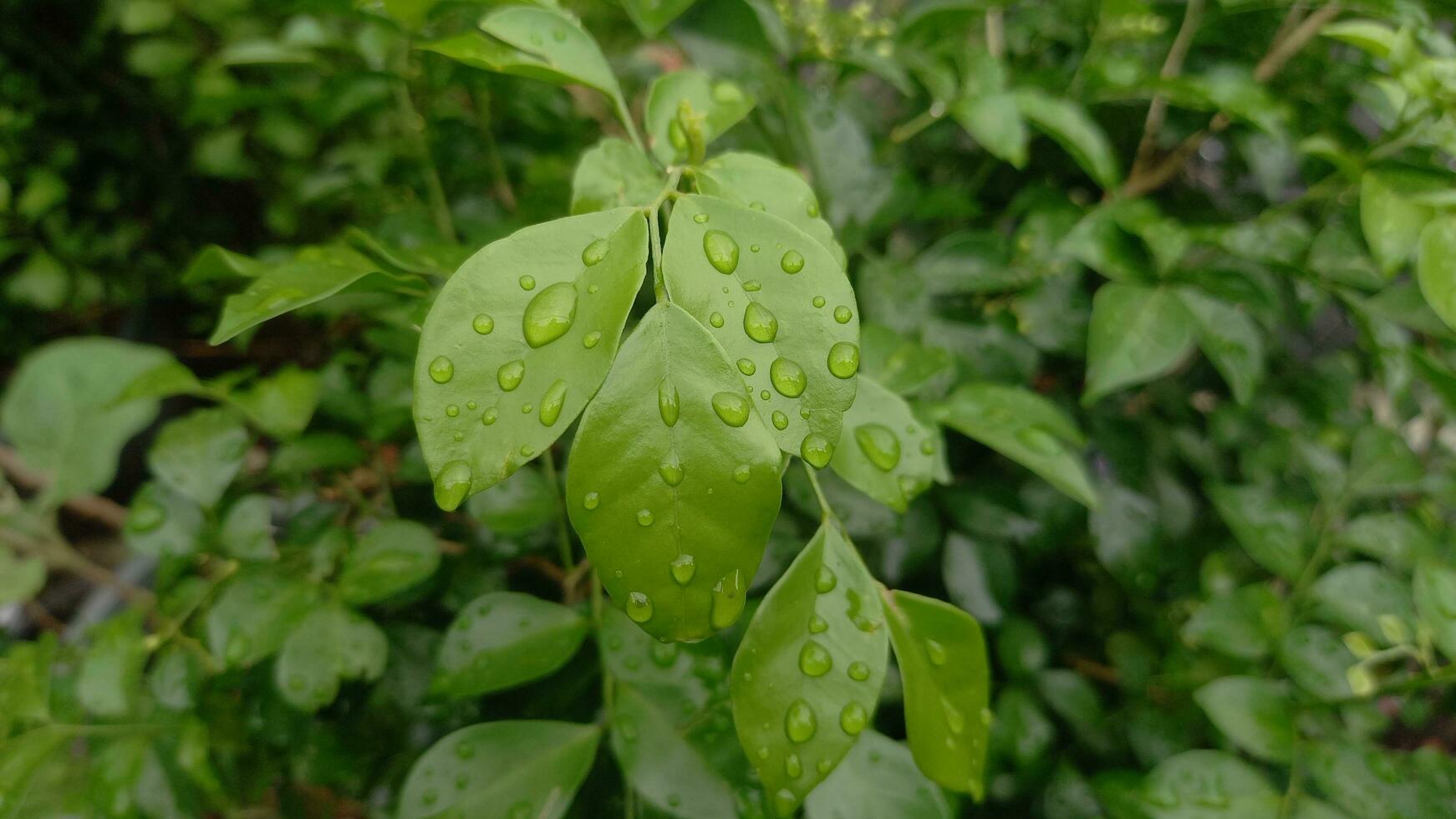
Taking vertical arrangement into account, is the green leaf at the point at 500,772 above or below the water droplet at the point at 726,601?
below

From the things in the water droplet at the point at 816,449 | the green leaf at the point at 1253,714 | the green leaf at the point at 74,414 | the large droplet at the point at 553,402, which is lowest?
the green leaf at the point at 74,414

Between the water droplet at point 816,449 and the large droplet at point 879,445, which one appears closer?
the water droplet at point 816,449

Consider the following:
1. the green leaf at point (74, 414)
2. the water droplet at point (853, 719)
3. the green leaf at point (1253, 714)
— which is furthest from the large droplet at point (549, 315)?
the green leaf at point (74, 414)

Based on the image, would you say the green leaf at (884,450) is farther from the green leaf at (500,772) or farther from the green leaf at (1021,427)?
the green leaf at (500,772)

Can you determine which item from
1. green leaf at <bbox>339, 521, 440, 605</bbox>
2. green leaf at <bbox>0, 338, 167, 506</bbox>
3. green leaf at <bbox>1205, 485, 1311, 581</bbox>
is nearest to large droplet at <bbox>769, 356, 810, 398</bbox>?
green leaf at <bbox>339, 521, 440, 605</bbox>

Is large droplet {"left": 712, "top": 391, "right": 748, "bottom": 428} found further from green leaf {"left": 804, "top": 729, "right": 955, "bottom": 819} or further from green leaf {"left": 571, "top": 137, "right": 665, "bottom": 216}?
green leaf {"left": 804, "top": 729, "right": 955, "bottom": 819}

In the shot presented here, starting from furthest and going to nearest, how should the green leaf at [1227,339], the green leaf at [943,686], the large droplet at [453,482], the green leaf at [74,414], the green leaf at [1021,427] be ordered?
the green leaf at [74,414], the green leaf at [1227,339], the green leaf at [1021,427], the green leaf at [943,686], the large droplet at [453,482]

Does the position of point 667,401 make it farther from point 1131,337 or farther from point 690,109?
point 1131,337

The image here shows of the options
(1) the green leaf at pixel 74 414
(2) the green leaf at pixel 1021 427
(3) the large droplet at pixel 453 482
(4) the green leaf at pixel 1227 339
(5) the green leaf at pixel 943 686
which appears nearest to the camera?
(3) the large droplet at pixel 453 482
